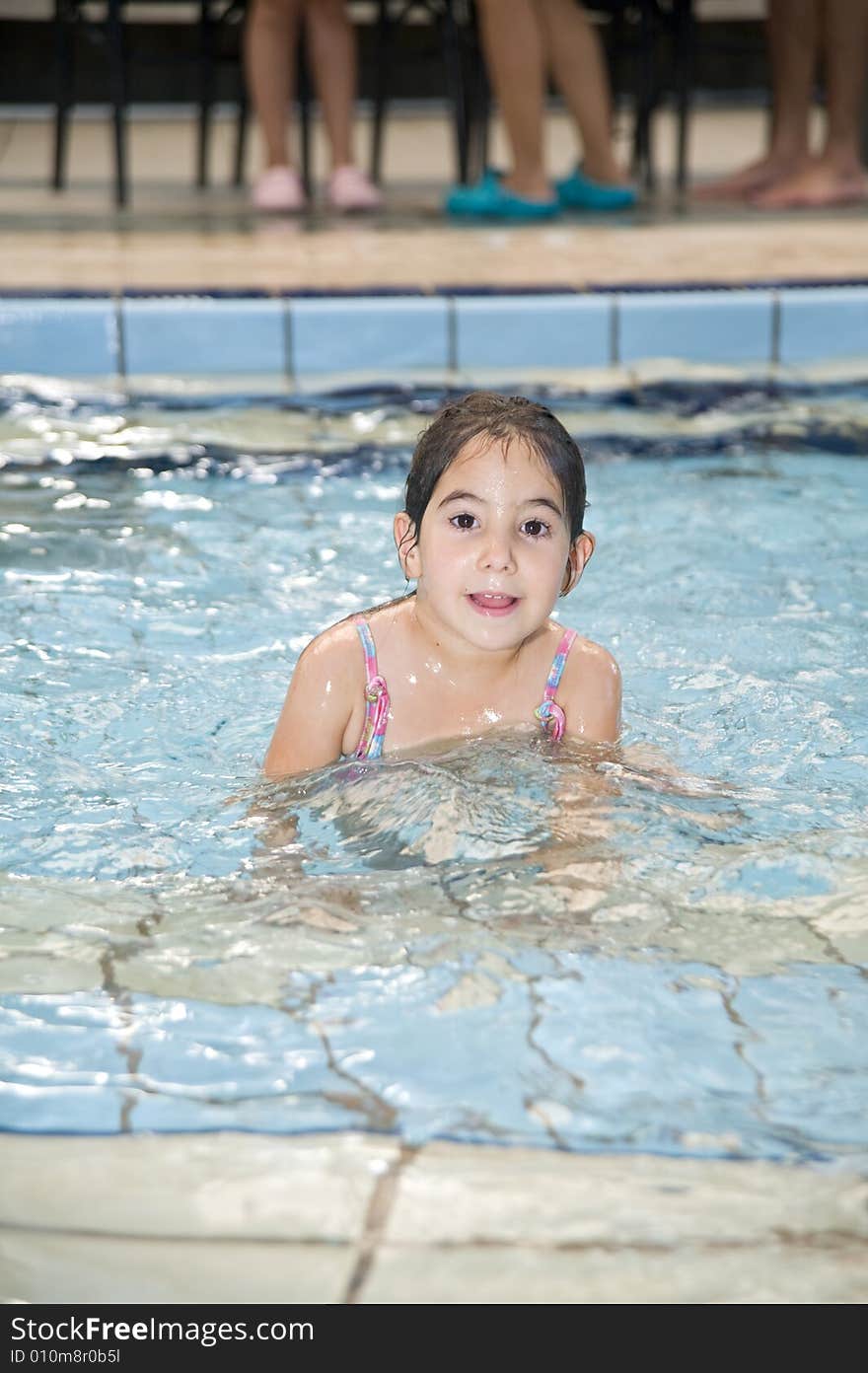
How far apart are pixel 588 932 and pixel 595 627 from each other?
5.38ft

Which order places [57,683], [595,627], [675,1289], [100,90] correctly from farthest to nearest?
[100,90], [595,627], [57,683], [675,1289]

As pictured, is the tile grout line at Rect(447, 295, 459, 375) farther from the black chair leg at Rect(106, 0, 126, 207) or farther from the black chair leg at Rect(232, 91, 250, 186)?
the black chair leg at Rect(232, 91, 250, 186)

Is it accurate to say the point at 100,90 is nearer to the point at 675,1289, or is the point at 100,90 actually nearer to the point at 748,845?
the point at 748,845

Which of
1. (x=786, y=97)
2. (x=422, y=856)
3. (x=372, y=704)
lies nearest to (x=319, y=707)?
(x=372, y=704)

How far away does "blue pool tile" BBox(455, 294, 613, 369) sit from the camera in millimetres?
5355

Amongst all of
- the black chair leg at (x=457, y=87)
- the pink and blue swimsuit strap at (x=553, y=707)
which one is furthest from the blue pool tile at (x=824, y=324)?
the pink and blue swimsuit strap at (x=553, y=707)

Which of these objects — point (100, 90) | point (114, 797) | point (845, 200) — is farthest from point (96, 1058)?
point (100, 90)

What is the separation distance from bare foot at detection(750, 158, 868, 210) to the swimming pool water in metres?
3.39

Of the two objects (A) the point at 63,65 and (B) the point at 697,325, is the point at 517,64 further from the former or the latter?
(A) the point at 63,65

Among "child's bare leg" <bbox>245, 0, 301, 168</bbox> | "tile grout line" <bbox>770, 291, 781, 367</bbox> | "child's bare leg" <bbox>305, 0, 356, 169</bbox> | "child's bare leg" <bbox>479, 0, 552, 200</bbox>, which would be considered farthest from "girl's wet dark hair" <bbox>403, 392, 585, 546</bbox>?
"child's bare leg" <bbox>305, 0, 356, 169</bbox>

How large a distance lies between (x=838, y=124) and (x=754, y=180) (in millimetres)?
763

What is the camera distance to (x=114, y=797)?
274cm

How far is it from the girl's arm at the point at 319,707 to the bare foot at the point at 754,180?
5645mm

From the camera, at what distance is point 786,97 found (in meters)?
7.51
